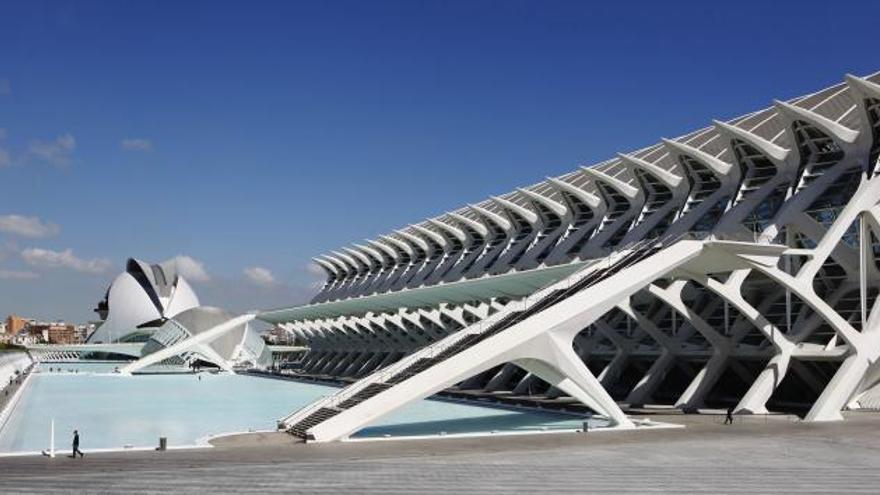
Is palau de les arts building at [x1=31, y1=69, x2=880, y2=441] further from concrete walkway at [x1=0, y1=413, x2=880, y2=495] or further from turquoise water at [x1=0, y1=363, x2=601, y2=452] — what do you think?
concrete walkway at [x1=0, y1=413, x2=880, y2=495]

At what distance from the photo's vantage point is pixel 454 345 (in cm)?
2978

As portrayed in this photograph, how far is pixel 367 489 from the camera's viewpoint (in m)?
16.9

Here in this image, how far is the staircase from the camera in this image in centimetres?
2680

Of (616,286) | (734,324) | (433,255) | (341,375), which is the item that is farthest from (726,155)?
(341,375)

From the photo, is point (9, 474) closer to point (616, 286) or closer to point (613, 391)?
point (616, 286)

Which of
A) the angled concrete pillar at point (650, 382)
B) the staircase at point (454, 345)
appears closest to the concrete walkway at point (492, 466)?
the staircase at point (454, 345)

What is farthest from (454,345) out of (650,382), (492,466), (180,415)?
(180,415)

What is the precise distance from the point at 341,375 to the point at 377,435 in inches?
1742

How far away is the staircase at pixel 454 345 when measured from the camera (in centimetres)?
2680

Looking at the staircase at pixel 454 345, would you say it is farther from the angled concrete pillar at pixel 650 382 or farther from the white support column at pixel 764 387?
the white support column at pixel 764 387

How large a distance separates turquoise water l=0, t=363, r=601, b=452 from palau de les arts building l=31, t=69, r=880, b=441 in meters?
2.30

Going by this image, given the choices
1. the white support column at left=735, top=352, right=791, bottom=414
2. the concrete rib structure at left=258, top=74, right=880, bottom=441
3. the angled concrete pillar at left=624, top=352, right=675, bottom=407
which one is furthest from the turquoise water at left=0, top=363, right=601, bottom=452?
the white support column at left=735, top=352, right=791, bottom=414

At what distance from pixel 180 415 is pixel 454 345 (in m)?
13.7

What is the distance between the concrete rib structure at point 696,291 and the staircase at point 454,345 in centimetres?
9
